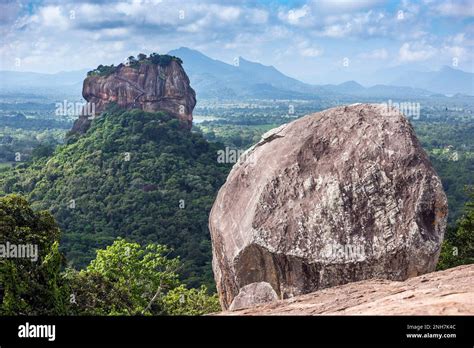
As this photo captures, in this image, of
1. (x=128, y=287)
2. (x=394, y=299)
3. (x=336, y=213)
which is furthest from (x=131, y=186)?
(x=394, y=299)

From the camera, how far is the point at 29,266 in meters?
11.6

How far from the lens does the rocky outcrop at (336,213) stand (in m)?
9.68

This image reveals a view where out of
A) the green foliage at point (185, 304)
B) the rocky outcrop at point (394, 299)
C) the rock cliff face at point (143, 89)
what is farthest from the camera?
the rock cliff face at point (143, 89)

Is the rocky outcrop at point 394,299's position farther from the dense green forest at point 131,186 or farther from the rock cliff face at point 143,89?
the rock cliff face at point 143,89

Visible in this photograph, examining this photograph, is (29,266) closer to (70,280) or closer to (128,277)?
(70,280)

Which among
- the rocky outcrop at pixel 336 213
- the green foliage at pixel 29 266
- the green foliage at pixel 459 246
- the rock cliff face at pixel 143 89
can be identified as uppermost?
the rock cliff face at pixel 143 89

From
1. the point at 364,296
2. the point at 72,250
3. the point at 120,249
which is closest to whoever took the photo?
the point at 364,296

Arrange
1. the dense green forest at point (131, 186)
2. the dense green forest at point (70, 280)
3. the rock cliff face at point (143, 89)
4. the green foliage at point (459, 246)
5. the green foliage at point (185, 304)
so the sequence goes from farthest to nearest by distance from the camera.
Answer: the rock cliff face at point (143, 89)
the dense green forest at point (131, 186)
the green foliage at point (459, 246)
the green foliage at point (185, 304)
the dense green forest at point (70, 280)

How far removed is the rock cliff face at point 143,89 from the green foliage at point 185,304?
38.9 m

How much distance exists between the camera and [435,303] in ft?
19.5

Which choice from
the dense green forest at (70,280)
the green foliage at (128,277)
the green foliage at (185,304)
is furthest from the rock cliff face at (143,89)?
the green foliage at (128,277)
